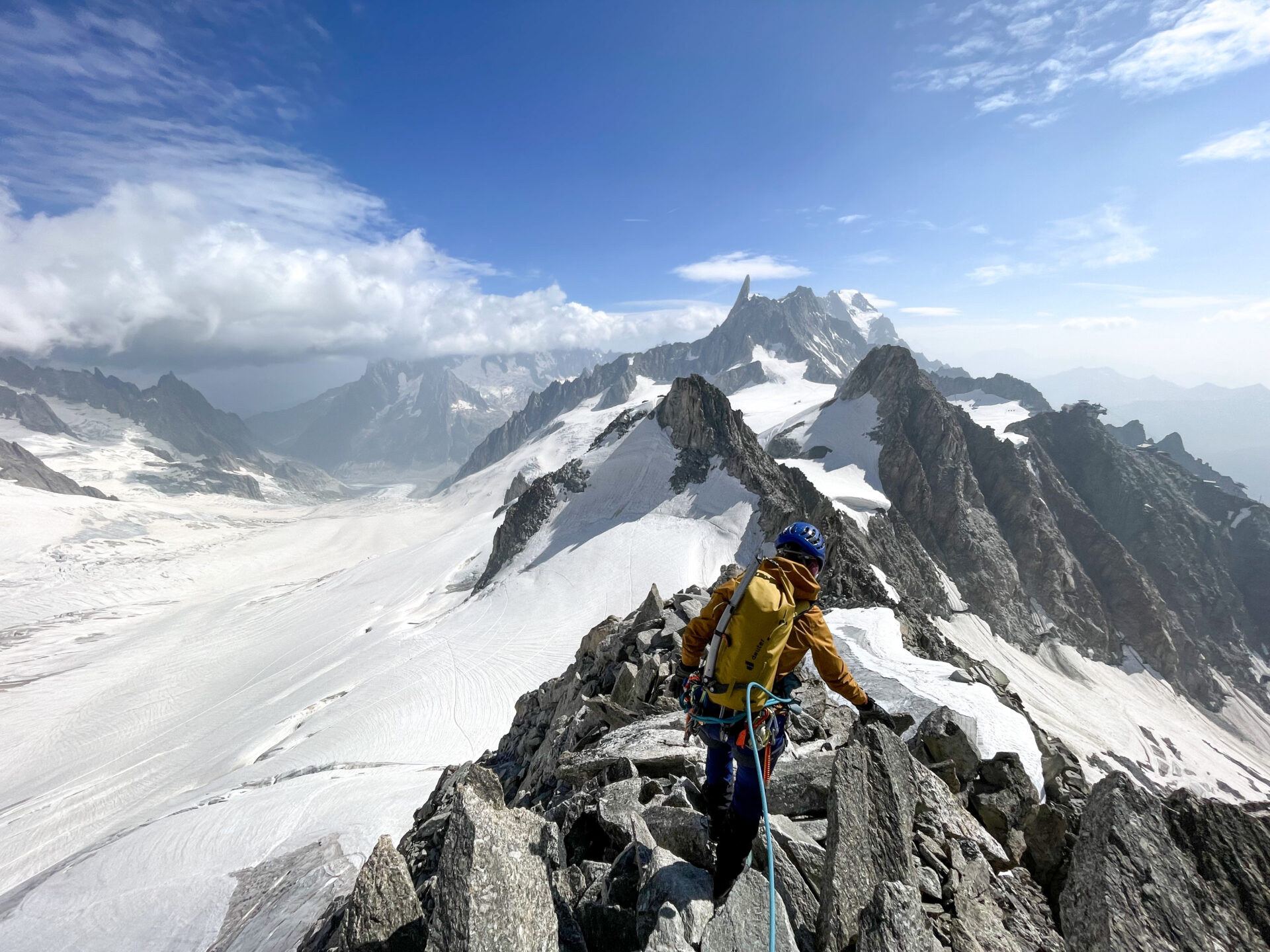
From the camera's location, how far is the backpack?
14.8 feet

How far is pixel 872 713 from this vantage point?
17.1 feet

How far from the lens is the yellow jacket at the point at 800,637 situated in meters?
4.74

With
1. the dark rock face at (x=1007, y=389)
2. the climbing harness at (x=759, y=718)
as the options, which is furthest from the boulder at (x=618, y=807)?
the dark rock face at (x=1007, y=389)

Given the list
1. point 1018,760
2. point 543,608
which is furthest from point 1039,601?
point 1018,760

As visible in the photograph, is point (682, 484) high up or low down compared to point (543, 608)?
up

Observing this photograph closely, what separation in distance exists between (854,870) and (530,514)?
54.4 m

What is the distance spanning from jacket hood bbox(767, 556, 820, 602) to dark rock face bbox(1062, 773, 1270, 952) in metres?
3.40

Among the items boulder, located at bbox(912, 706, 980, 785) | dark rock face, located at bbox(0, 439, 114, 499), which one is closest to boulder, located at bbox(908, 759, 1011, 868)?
boulder, located at bbox(912, 706, 980, 785)

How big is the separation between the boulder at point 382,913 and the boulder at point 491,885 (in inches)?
17.9

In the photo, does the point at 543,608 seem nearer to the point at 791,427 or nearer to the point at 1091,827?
the point at 1091,827

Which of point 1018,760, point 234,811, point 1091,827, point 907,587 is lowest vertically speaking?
point 907,587

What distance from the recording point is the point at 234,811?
17766mm

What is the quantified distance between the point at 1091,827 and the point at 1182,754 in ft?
225

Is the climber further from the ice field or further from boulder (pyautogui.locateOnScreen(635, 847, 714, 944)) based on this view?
the ice field
